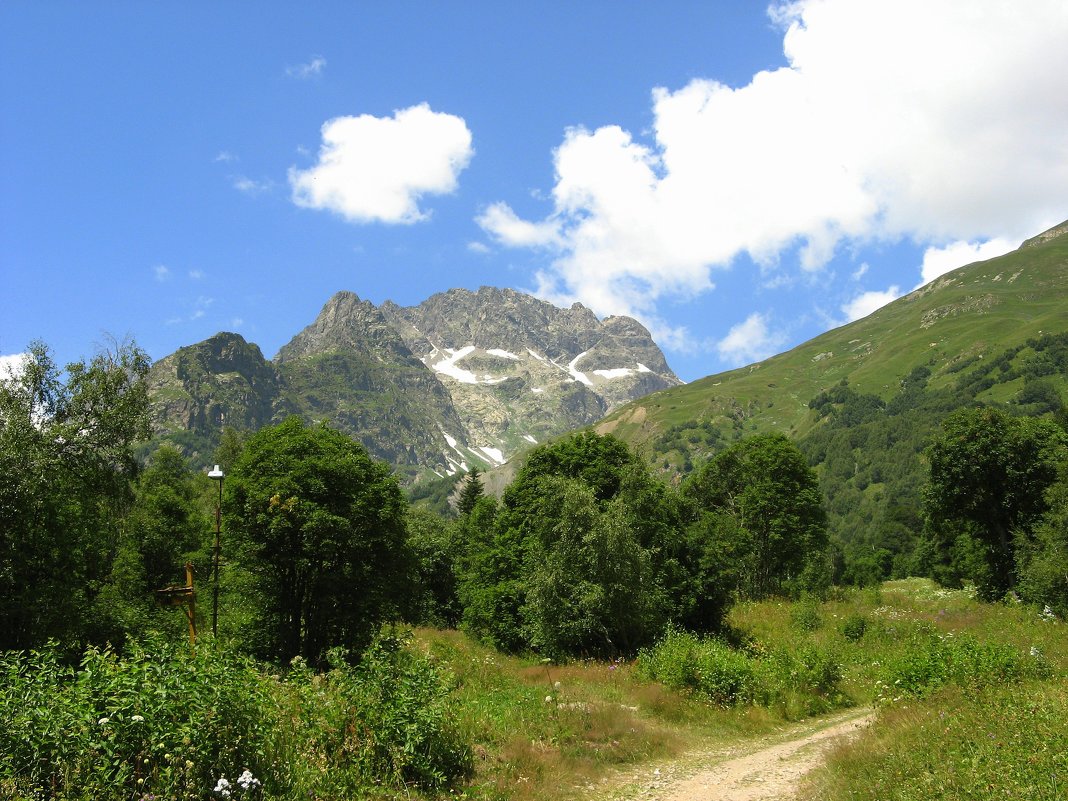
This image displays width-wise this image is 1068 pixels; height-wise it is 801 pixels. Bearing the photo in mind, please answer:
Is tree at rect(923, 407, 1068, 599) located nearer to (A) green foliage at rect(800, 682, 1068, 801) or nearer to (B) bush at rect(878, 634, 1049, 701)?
(B) bush at rect(878, 634, 1049, 701)

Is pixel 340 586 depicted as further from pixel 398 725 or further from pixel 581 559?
pixel 398 725

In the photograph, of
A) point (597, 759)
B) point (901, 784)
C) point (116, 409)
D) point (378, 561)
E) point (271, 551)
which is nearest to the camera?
point (901, 784)

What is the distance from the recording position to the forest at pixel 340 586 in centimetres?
854

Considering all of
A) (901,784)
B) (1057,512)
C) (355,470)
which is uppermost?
(355,470)

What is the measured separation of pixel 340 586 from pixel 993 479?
37.5m

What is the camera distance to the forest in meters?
8.54

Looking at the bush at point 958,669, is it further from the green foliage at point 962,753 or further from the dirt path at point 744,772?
the dirt path at point 744,772

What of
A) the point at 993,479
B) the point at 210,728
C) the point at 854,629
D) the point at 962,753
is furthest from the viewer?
the point at 993,479

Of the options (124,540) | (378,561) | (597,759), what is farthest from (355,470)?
(124,540)

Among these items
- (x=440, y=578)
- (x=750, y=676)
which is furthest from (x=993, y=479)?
(x=440, y=578)

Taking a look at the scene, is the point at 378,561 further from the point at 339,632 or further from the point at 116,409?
the point at 116,409

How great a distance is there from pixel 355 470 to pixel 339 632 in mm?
6512

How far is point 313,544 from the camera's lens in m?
23.8

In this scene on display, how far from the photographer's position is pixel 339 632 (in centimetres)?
2584
